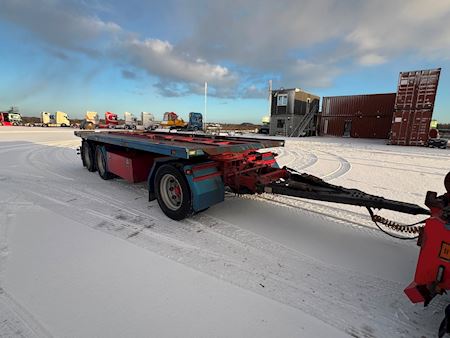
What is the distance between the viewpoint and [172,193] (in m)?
4.07

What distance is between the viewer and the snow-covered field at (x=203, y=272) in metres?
1.97

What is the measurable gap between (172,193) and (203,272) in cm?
176

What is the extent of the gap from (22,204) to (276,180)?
452 cm

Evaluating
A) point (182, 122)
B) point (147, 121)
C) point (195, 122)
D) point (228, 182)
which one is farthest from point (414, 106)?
point (147, 121)

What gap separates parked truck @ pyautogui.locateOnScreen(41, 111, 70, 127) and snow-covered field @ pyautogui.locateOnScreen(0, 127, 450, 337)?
47.7 meters

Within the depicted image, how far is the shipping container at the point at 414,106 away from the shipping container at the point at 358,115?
7.01 metres

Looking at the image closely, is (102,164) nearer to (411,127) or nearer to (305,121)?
(411,127)

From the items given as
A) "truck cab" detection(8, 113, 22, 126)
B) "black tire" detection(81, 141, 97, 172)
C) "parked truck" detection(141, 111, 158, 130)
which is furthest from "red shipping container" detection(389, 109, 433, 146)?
"truck cab" detection(8, 113, 22, 126)

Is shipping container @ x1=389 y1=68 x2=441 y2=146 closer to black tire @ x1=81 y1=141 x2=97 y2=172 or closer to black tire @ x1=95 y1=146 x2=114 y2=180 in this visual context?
black tire @ x1=95 y1=146 x2=114 y2=180

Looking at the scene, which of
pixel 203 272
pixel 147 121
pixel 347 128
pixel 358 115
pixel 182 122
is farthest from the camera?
pixel 147 121

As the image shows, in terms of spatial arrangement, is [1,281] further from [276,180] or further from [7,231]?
[276,180]

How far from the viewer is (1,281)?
2346mm

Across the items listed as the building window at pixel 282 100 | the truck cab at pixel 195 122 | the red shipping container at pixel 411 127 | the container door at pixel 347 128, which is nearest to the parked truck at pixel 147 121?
the truck cab at pixel 195 122

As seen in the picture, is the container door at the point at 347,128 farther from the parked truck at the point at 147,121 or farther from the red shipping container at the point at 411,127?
the parked truck at the point at 147,121
